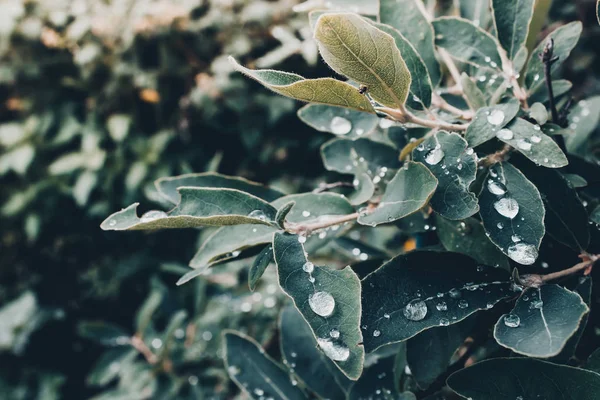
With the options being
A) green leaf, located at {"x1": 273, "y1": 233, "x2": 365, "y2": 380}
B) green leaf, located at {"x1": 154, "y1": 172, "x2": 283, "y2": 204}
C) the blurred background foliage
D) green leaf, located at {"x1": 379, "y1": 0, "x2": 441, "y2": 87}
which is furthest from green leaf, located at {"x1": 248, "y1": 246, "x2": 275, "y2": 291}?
the blurred background foliage

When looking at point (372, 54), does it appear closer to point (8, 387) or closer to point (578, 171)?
point (578, 171)

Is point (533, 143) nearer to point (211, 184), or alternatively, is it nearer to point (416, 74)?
point (416, 74)

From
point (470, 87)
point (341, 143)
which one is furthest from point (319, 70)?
A: point (470, 87)

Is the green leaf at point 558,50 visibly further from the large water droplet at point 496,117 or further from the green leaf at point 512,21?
the large water droplet at point 496,117

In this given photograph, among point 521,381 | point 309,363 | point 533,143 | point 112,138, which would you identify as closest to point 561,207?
point 533,143

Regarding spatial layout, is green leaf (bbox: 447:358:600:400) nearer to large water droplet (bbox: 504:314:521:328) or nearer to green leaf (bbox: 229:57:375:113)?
large water droplet (bbox: 504:314:521:328)
